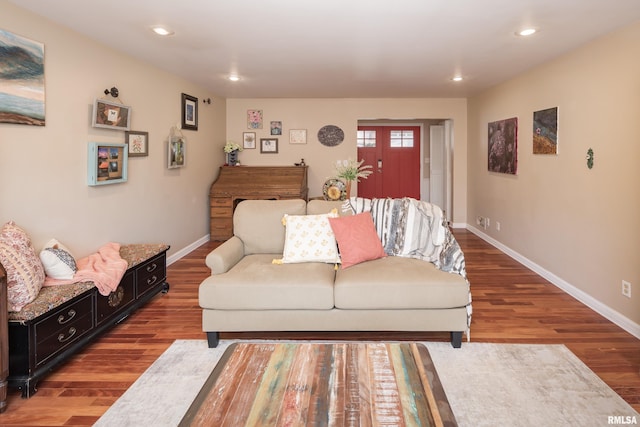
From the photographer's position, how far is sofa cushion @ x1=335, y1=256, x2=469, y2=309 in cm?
295

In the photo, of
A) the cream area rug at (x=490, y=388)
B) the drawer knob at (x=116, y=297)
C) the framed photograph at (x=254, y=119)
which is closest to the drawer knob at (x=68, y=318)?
the drawer knob at (x=116, y=297)

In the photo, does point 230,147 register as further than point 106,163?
Yes

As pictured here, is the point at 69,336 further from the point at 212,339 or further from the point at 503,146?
the point at 503,146

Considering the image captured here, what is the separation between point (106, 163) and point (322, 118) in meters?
4.39

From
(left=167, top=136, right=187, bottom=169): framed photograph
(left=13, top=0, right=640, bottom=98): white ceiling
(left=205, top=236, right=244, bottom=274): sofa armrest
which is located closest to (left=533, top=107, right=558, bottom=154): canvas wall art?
(left=13, top=0, right=640, bottom=98): white ceiling

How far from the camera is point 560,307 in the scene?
3.86 m

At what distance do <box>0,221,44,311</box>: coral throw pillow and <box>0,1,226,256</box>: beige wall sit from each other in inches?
11.5

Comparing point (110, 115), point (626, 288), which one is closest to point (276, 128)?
point (110, 115)

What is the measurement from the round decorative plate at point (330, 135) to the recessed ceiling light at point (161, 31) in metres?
4.27

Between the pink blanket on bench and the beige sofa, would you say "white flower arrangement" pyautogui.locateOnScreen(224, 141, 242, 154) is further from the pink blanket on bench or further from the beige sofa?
the beige sofa

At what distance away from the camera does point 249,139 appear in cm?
782

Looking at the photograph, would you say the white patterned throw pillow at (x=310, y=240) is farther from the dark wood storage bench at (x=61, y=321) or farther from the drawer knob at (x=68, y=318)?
the drawer knob at (x=68, y=318)

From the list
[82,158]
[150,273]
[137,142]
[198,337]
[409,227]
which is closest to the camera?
[198,337]

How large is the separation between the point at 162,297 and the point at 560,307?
3.43 metres
